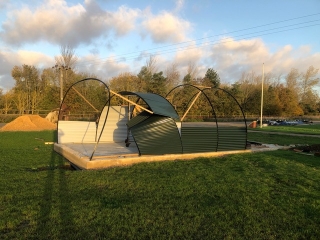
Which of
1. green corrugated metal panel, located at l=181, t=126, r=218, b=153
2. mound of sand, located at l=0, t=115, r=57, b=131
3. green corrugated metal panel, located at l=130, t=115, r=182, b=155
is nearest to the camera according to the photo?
green corrugated metal panel, located at l=130, t=115, r=182, b=155

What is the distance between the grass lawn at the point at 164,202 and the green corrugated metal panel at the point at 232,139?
2.88 metres

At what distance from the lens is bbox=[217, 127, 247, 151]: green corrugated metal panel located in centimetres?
1048

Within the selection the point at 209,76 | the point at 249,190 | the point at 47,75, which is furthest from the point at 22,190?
the point at 209,76

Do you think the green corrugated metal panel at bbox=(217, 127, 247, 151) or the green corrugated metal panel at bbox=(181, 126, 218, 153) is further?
the green corrugated metal panel at bbox=(217, 127, 247, 151)

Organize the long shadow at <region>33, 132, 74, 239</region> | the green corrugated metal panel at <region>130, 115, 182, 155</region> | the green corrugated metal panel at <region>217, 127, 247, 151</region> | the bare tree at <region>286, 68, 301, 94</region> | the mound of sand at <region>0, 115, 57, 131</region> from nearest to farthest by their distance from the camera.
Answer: the long shadow at <region>33, 132, 74, 239</region> → the green corrugated metal panel at <region>130, 115, 182, 155</region> → the green corrugated metal panel at <region>217, 127, 247, 151</region> → the mound of sand at <region>0, 115, 57, 131</region> → the bare tree at <region>286, 68, 301, 94</region>

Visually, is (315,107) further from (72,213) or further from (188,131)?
(72,213)

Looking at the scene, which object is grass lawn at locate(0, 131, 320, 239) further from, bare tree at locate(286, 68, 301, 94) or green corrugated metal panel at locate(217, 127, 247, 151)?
bare tree at locate(286, 68, 301, 94)

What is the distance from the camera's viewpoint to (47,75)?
43594 millimetres

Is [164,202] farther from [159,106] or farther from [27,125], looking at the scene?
[27,125]

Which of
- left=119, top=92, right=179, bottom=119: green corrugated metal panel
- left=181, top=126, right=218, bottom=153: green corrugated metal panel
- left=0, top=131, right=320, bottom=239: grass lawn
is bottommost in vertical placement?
left=0, top=131, right=320, bottom=239: grass lawn

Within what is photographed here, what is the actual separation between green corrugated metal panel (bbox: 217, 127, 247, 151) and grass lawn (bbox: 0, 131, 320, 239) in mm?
2882

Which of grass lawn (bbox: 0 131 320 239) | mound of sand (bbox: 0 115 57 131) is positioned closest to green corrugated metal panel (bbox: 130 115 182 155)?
grass lawn (bbox: 0 131 320 239)

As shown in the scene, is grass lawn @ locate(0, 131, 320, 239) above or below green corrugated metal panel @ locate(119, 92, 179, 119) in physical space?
below

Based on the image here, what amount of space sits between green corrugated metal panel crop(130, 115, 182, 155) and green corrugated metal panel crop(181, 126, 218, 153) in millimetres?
640
